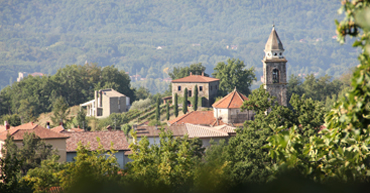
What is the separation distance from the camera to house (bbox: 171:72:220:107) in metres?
78.0

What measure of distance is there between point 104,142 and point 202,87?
38.3 metres

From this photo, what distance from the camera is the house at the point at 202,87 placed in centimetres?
7800

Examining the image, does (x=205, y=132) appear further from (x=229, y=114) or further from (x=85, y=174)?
(x=85, y=174)

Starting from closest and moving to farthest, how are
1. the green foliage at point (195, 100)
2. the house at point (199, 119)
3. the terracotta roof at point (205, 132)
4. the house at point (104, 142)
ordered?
1. the house at point (104, 142)
2. the terracotta roof at point (205, 132)
3. the house at point (199, 119)
4. the green foliage at point (195, 100)

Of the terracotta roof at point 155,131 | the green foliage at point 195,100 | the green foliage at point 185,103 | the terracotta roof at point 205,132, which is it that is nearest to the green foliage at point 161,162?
the terracotta roof at point 205,132

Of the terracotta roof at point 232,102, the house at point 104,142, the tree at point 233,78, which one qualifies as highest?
the tree at point 233,78

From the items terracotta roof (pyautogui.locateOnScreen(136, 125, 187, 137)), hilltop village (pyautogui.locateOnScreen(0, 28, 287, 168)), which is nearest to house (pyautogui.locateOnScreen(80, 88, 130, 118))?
hilltop village (pyautogui.locateOnScreen(0, 28, 287, 168))

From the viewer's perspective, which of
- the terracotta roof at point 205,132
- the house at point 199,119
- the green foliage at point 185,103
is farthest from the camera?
the green foliage at point 185,103

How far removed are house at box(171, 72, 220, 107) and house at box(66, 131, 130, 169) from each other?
3560 centimetres

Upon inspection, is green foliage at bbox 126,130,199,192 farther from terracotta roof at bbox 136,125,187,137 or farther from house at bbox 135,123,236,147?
terracotta roof at bbox 136,125,187,137

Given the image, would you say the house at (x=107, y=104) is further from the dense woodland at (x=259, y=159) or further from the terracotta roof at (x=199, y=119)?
the dense woodland at (x=259, y=159)

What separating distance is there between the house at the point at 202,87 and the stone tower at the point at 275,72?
32.7 m

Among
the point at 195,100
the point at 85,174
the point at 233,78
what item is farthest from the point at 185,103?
the point at 85,174

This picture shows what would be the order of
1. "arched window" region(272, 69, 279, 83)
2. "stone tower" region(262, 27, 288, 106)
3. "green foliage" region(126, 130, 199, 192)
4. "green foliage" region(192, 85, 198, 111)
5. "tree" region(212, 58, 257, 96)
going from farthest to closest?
"tree" region(212, 58, 257, 96), "green foliage" region(192, 85, 198, 111), "arched window" region(272, 69, 279, 83), "stone tower" region(262, 27, 288, 106), "green foliage" region(126, 130, 199, 192)
